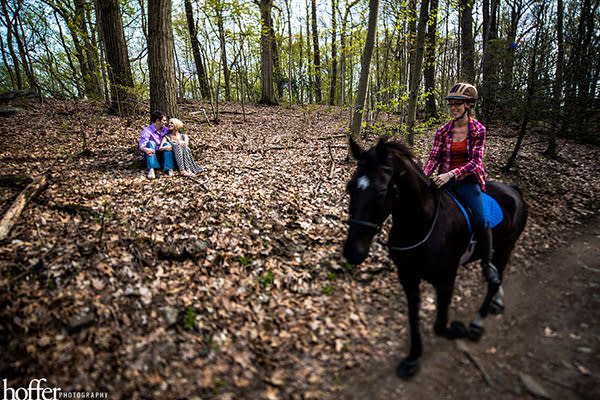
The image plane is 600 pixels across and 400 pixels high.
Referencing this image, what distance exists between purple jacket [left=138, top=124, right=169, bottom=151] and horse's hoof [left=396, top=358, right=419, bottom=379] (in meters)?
6.82

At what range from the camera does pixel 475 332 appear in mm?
3229

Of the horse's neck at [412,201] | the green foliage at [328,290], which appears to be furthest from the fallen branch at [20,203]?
the horse's neck at [412,201]

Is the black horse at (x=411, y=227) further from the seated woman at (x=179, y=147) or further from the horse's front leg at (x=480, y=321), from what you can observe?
the seated woman at (x=179, y=147)

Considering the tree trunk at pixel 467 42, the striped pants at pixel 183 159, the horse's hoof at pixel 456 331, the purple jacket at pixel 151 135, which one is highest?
the tree trunk at pixel 467 42

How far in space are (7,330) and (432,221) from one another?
→ 189 inches

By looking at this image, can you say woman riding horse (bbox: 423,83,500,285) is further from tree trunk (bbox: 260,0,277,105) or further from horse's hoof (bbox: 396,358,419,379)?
tree trunk (bbox: 260,0,277,105)

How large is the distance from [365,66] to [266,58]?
12.2m

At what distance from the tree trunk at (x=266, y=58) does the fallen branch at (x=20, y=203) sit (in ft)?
42.8

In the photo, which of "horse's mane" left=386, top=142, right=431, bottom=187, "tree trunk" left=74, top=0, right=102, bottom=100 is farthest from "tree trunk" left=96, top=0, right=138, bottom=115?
"horse's mane" left=386, top=142, right=431, bottom=187

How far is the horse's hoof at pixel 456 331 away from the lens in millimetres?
3162

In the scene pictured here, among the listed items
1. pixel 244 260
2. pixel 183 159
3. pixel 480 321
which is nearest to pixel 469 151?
pixel 480 321

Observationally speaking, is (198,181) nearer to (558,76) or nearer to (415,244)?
(415,244)

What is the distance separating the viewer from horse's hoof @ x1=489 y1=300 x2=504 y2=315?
142 inches

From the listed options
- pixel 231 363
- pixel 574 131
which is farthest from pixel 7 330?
pixel 574 131
